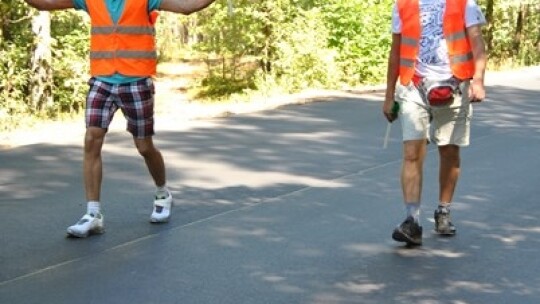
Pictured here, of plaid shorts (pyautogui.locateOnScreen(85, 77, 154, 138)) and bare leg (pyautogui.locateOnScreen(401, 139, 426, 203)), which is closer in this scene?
bare leg (pyautogui.locateOnScreen(401, 139, 426, 203))

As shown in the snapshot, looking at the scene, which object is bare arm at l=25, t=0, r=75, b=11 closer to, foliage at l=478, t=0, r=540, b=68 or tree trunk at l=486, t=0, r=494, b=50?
foliage at l=478, t=0, r=540, b=68

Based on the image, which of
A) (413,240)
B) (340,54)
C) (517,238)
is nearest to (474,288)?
(413,240)

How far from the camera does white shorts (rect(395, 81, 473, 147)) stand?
6402 millimetres

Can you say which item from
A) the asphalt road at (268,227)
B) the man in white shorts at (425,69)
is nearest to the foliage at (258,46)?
the asphalt road at (268,227)

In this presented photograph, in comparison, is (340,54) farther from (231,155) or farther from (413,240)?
(413,240)

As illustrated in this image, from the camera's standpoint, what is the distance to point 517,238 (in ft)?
22.1

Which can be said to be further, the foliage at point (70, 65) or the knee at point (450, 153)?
the foliage at point (70, 65)

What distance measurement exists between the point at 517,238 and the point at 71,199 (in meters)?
3.83

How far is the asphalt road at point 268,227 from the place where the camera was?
543 centimetres

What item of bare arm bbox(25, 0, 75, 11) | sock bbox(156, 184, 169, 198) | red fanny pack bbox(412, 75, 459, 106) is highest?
bare arm bbox(25, 0, 75, 11)

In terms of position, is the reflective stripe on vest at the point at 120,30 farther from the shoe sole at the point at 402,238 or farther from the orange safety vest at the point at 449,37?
the shoe sole at the point at 402,238

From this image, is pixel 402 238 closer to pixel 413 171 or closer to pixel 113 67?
pixel 413 171

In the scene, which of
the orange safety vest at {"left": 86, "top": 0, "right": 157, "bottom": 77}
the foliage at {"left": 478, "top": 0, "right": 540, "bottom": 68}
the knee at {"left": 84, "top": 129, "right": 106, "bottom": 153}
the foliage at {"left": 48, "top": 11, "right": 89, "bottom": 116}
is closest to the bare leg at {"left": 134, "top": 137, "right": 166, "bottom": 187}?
the knee at {"left": 84, "top": 129, "right": 106, "bottom": 153}

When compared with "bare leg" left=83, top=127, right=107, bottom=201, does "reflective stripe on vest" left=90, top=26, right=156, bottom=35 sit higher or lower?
higher
